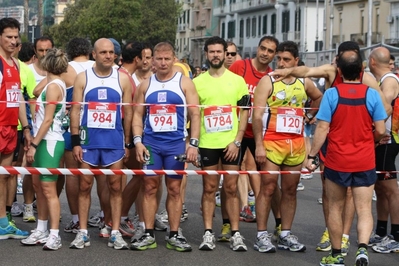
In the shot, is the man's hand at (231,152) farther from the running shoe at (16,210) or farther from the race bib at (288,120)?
the running shoe at (16,210)

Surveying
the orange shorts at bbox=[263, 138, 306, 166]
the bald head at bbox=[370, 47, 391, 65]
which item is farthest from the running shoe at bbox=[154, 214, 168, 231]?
the bald head at bbox=[370, 47, 391, 65]

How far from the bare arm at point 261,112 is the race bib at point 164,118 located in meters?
0.83

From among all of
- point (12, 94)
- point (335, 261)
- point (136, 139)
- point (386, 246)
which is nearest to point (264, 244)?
point (335, 261)

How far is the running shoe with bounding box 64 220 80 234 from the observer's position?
34.3ft

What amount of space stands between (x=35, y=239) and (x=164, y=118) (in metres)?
1.82

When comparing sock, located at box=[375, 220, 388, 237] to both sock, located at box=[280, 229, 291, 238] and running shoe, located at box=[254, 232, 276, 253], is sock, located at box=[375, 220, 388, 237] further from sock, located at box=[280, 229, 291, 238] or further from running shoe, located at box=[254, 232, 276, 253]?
running shoe, located at box=[254, 232, 276, 253]

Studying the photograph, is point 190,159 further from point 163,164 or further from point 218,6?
point 218,6

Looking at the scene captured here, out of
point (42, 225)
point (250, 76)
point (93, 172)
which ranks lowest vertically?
point (42, 225)

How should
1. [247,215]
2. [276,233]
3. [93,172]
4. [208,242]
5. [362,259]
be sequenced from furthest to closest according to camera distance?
[247,215]
[276,233]
[208,242]
[93,172]
[362,259]

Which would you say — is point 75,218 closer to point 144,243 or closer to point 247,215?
point 144,243

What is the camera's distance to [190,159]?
9.47 m

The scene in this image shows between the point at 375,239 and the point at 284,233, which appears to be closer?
the point at 284,233

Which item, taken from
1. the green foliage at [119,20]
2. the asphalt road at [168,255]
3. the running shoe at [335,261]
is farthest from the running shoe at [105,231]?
the green foliage at [119,20]

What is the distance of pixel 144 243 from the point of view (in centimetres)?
955
